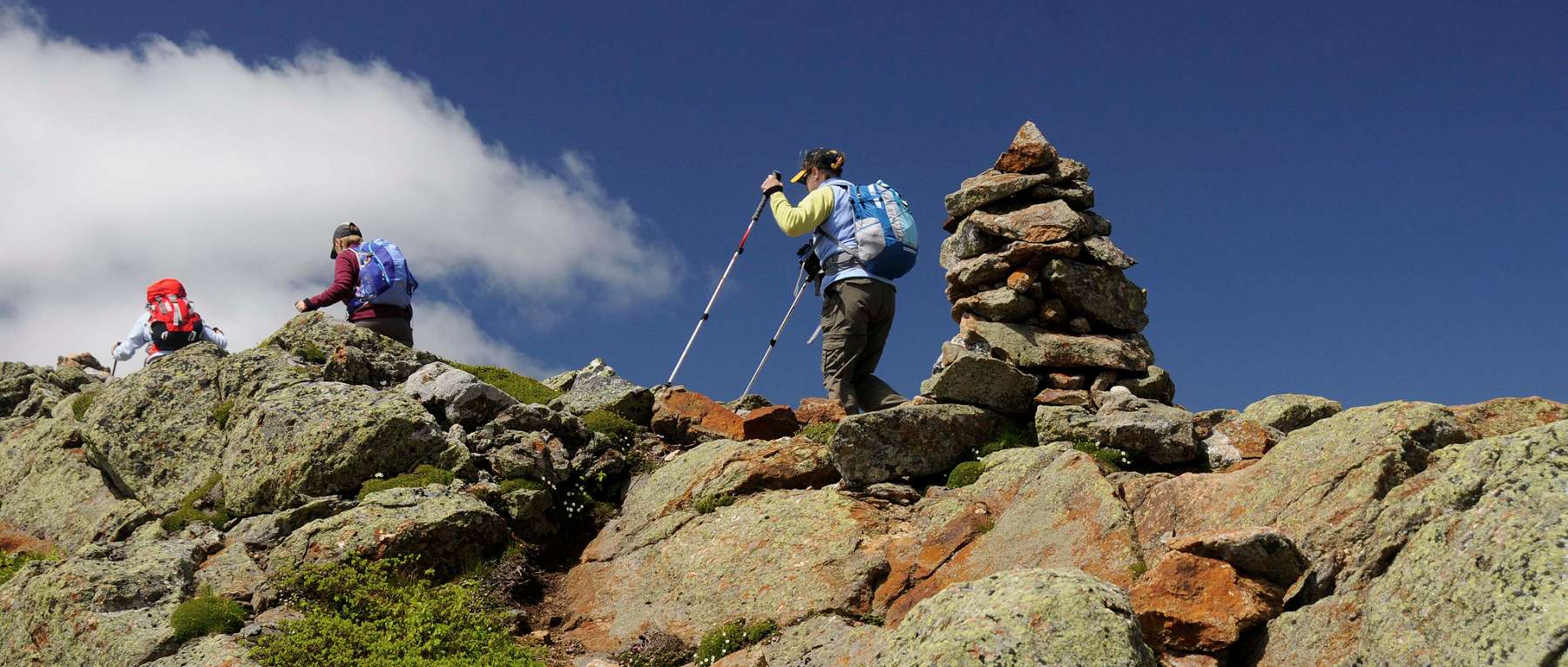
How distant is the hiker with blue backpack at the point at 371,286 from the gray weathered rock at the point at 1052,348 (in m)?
11.7

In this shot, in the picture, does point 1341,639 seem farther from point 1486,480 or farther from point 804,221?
point 804,221

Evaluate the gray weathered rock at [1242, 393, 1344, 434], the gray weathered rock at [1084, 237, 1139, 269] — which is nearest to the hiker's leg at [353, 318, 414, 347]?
the gray weathered rock at [1084, 237, 1139, 269]

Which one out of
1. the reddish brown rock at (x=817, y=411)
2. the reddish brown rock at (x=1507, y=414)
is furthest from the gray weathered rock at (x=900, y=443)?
the reddish brown rock at (x=1507, y=414)

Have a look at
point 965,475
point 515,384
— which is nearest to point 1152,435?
point 965,475

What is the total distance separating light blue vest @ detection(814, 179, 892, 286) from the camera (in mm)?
18734

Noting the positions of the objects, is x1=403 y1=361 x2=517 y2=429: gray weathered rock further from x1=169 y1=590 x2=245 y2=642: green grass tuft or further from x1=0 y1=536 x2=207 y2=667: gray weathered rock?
x1=169 y1=590 x2=245 y2=642: green grass tuft

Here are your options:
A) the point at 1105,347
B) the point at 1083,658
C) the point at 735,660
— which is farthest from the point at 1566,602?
the point at 1105,347

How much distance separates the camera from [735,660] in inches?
537

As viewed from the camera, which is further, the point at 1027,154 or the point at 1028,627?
the point at 1027,154

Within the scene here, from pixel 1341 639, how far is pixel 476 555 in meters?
11.8

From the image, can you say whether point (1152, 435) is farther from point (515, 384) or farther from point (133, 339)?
point (133, 339)

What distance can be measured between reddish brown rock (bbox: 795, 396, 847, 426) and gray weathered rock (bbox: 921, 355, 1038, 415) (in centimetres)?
377

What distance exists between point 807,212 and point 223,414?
38.3ft

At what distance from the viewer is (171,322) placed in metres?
25.4
